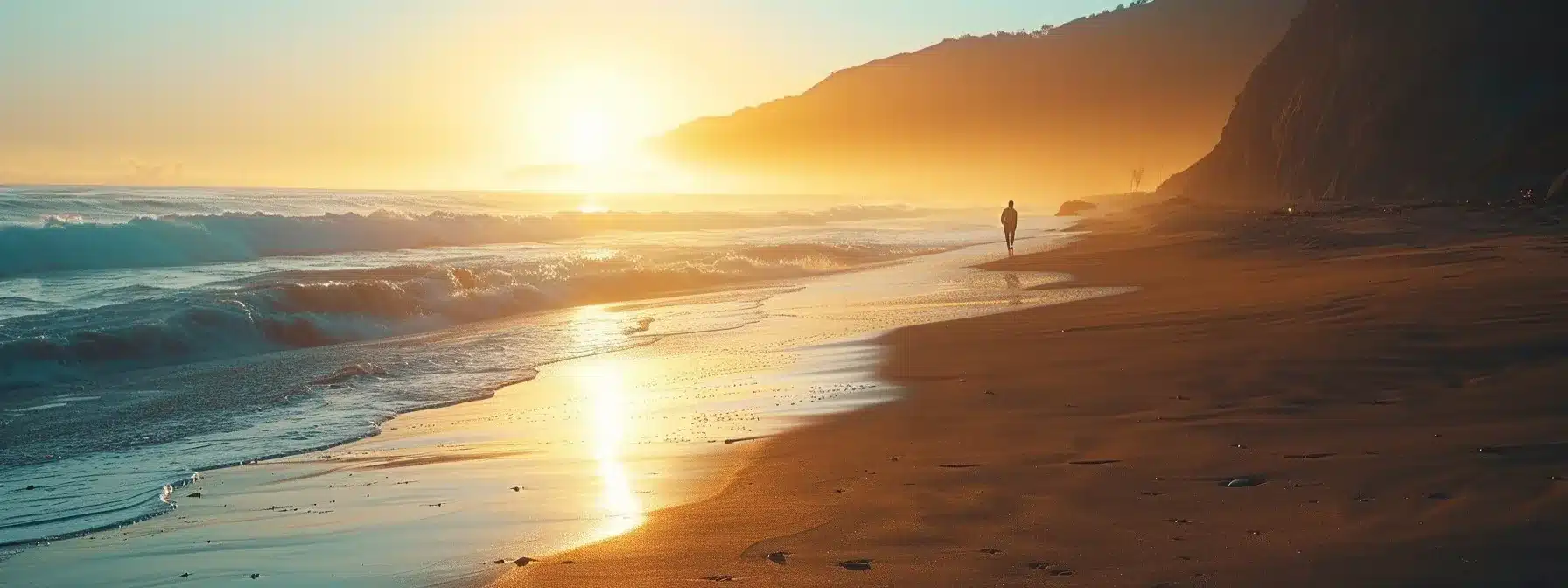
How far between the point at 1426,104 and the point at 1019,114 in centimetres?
13537

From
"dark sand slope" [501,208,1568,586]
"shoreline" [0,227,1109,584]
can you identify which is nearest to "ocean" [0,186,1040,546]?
"shoreline" [0,227,1109,584]

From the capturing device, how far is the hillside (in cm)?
13150

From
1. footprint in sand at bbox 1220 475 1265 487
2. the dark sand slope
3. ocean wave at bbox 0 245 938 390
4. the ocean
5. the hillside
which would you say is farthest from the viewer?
the hillside

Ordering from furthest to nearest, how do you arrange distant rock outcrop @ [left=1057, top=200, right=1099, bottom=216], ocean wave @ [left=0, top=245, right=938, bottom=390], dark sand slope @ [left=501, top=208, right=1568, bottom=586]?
distant rock outcrop @ [left=1057, top=200, right=1099, bottom=216]
ocean wave @ [left=0, top=245, right=938, bottom=390]
dark sand slope @ [left=501, top=208, right=1568, bottom=586]

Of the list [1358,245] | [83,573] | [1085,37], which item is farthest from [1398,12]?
[1085,37]

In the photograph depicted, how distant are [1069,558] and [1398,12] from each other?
116ft

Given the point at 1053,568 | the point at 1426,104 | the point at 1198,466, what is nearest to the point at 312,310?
the point at 1198,466

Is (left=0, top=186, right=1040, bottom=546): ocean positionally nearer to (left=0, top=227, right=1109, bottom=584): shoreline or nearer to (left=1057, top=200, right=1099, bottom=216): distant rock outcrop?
(left=0, top=227, right=1109, bottom=584): shoreline

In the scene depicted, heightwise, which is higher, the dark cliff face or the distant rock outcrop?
the dark cliff face

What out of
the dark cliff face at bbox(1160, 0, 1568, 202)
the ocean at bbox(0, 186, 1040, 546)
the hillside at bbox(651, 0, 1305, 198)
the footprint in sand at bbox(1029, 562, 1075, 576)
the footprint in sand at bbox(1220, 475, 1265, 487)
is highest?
the hillside at bbox(651, 0, 1305, 198)

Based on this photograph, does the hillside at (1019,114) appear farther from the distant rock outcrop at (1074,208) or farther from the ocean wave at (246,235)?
the ocean wave at (246,235)

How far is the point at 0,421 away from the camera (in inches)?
374

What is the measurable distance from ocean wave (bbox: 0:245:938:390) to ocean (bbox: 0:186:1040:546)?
0.04 m

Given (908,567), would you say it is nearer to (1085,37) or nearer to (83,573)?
(83,573)
